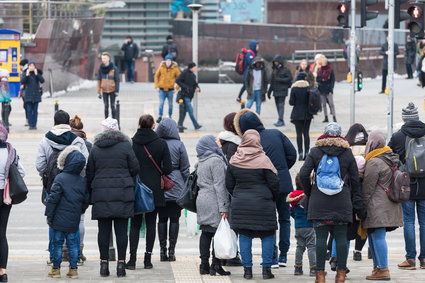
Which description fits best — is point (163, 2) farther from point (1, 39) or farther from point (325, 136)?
point (325, 136)

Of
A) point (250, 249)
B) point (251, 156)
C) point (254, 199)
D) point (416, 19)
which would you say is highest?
point (416, 19)

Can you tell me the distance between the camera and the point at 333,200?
11.5 meters

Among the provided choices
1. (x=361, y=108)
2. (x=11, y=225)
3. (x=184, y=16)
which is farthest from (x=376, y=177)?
(x=184, y=16)

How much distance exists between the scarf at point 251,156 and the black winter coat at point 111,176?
1.06 meters

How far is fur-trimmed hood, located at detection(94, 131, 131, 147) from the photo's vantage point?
12.1 m

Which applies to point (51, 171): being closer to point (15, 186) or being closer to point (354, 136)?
point (15, 186)

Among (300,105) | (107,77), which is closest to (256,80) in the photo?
(107,77)

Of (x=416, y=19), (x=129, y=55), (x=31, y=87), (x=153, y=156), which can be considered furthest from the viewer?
(x=129, y=55)

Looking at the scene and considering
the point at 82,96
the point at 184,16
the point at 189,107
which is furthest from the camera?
the point at 184,16

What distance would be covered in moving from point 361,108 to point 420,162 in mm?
20757

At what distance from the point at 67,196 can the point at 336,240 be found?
8.93ft

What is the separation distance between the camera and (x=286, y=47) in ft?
173

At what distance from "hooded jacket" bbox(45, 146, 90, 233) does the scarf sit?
1.56 metres

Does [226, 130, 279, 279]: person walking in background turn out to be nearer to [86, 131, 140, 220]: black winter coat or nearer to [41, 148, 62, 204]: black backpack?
[86, 131, 140, 220]: black winter coat
